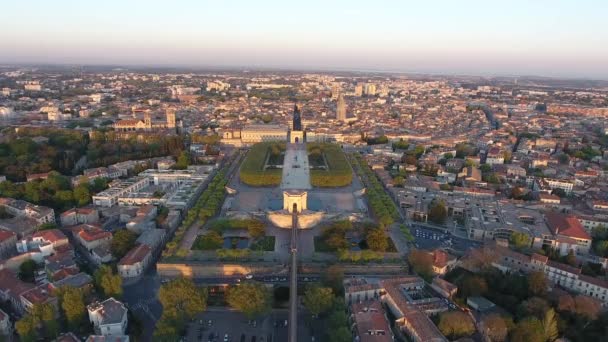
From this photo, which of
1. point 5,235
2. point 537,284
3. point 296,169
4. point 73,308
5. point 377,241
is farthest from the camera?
point 296,169

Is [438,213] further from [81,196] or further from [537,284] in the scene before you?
[81,196]

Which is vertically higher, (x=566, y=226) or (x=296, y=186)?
(x=566, y=226)

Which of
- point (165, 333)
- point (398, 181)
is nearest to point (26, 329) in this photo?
point (165, 333)

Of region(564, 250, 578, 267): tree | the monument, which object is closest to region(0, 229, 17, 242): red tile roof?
the monument

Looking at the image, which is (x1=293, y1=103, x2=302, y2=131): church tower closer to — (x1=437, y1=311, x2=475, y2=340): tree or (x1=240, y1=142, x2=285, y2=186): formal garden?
(x1=240, y1=142, x2=285, y2=186): formal garden

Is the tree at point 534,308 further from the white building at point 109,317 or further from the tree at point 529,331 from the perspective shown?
the white building at point 109,317

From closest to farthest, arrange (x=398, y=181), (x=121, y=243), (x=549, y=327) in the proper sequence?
(x=549, y=327) → (x=121, y=243) → (x=398, y=181)

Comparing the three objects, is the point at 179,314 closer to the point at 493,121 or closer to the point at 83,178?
the point at 83,178
